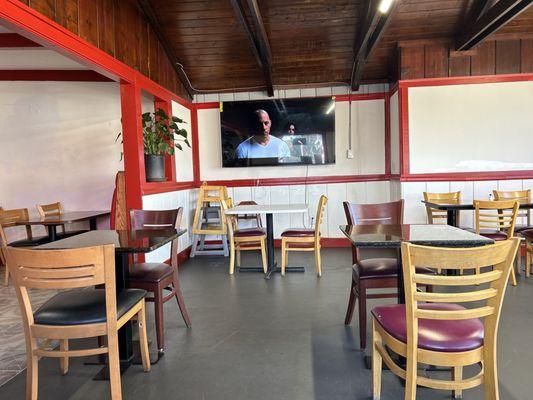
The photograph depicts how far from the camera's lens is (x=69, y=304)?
6.78 ft

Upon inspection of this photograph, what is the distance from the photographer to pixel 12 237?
592cm

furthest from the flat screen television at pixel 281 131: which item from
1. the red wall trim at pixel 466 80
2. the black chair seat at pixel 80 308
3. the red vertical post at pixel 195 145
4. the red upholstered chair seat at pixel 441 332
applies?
the red upholstered chair seat at pixel 441 332

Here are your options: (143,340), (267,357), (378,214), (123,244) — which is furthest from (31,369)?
Answer: (378,214)

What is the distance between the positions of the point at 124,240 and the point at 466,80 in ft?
16.4

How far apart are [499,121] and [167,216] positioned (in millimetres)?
4715

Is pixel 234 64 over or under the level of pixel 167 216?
over

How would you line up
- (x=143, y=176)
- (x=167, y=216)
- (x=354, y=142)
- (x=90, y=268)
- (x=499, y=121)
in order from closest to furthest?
1. (x=90, y=268)
2. (x=167, y=216)
3. (x=143, y=176)
4. (x=499, y=121)
5. (x=354, y=142)

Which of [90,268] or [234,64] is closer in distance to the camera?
[90,268]

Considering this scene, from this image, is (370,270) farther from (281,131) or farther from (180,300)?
(281,131)

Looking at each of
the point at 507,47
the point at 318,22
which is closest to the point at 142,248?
the point at 318,22

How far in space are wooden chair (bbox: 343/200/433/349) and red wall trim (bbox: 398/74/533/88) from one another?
288 cm

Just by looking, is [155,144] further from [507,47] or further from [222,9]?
[507,47]

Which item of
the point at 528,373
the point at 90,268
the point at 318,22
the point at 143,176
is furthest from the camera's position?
the point at 318,22

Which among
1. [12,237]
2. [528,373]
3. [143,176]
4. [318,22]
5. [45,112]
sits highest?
[318,22]
